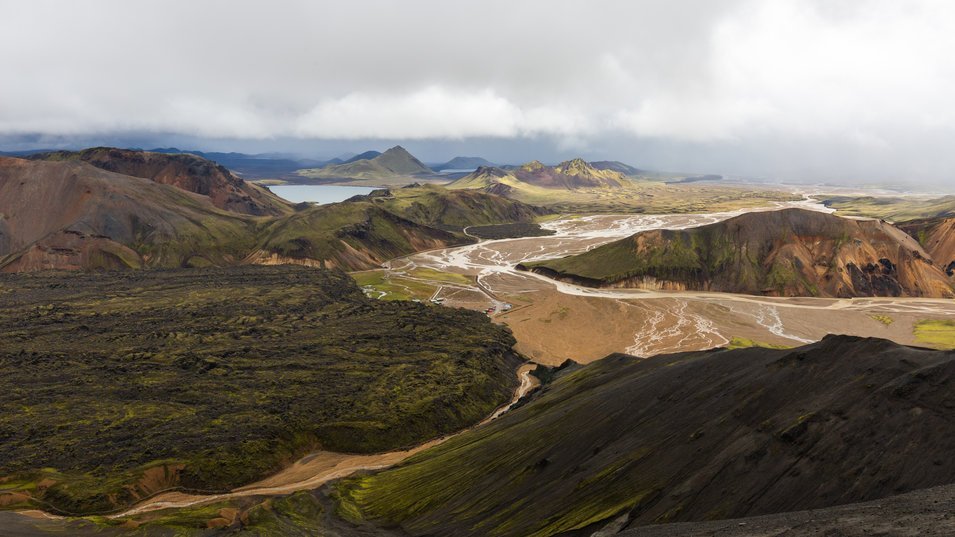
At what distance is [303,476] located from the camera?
67000 mm

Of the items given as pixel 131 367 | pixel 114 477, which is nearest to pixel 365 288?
pixel 131 367

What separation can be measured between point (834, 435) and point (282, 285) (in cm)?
16064

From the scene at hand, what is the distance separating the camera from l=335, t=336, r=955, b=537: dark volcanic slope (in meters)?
32.1

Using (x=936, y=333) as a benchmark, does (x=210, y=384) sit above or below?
below

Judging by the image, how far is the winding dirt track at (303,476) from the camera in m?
58.8

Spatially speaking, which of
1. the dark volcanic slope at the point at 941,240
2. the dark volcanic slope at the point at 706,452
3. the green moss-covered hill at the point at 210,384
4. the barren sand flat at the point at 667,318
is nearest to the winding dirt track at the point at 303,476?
the green moss-covered hill at the point at 210,384

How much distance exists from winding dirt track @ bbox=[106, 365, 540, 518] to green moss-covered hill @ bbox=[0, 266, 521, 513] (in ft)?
4.82

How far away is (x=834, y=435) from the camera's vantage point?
113 feet

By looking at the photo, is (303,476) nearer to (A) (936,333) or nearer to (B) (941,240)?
(A) (936,333)

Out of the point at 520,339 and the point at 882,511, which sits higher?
the point at 882,511

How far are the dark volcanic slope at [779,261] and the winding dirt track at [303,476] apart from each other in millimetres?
123424

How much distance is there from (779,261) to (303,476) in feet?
548

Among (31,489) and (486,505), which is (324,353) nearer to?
(31,489)

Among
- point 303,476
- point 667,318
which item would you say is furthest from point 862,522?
point 667,318
